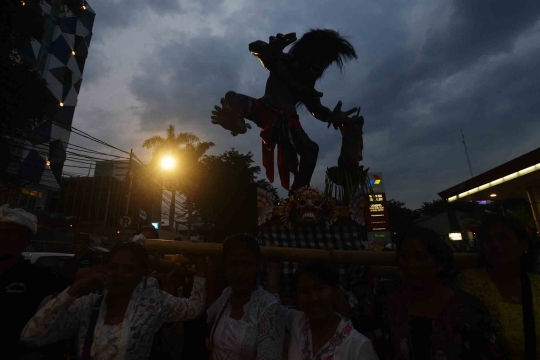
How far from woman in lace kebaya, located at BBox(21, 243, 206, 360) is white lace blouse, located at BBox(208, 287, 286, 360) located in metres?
0.31

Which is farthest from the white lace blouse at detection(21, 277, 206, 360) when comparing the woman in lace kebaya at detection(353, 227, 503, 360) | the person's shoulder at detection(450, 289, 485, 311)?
the person's shoulder at detection(450, 289, 485, 311)

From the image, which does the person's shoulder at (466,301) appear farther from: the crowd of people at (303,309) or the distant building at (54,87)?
the distant building at (54,87)

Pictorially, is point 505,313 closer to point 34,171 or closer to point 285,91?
point 285,91

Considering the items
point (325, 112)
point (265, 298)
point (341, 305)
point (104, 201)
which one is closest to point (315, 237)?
point (341, 305)

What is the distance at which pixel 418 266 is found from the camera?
72.7 inches

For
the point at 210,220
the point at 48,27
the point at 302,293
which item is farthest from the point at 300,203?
the point at 48,27

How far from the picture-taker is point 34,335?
184cm

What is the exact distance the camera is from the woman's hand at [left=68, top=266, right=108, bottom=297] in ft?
6.19

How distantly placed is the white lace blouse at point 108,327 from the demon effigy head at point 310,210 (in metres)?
2.18

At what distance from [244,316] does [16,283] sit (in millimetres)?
1694

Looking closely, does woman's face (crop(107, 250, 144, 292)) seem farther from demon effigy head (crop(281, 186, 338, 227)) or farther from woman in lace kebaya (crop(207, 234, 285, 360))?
demon effigy head (crop(281, 186, 338, 227))

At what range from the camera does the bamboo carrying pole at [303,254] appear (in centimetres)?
247

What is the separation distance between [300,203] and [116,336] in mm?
2755

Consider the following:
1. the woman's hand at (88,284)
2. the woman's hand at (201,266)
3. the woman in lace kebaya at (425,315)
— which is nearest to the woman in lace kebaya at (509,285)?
the woman in lace kebaya at (425,315)
